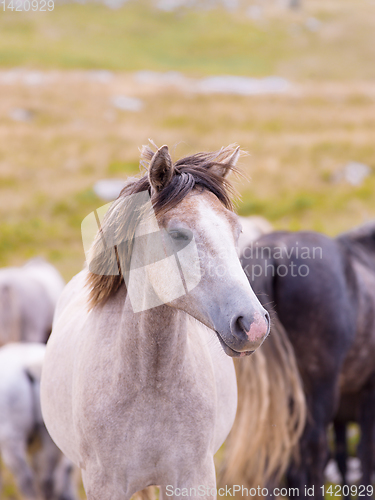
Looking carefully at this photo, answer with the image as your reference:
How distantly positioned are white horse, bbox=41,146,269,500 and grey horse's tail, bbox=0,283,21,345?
9.87 feet

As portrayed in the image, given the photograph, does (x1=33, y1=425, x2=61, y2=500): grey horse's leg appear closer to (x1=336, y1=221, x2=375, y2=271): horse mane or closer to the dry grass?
(x1=336, y1=221, x2=375, y2=271): horse mane

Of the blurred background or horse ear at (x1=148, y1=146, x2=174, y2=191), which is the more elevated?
the blurred background

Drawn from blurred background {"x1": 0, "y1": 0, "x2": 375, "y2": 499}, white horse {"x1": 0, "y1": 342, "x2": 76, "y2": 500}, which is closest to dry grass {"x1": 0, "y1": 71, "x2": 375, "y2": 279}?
blurred background {"x1": 0, "y1": 0, "x2": 375, "y2": 499}

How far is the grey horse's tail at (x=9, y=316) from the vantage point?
4.89 metres

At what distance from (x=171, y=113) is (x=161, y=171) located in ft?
60.6

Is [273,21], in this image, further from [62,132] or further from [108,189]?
[108,189]

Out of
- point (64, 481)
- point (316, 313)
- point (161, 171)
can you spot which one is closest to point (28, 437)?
point (64, 481)

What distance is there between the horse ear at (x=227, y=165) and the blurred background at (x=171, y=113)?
105 mm

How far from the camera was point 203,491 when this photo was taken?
1.96 metres

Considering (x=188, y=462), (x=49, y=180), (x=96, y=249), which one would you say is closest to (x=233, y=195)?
(x=96, y=249)

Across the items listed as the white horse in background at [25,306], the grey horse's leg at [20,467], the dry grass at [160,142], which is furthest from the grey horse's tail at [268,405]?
the dry grass at [160,142]

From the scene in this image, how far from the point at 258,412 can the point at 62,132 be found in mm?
14957

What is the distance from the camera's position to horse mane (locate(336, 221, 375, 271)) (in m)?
3.85

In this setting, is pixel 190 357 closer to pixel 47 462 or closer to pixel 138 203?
pixel 138 203
